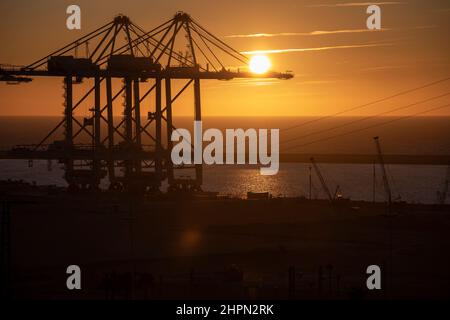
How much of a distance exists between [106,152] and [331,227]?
24.6 metres

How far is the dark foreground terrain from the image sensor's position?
36281 millimetres

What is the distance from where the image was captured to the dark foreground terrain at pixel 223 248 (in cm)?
3628

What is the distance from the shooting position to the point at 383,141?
618ft

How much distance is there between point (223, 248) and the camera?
46.6m

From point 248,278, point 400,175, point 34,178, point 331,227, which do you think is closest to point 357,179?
point 400,175

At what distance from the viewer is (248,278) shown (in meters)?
38.9

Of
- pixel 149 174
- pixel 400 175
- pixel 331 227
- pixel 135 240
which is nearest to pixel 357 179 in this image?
pixel 400 175

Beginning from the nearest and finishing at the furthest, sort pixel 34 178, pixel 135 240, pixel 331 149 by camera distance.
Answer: pixel 135 240, pixel 34 178, pixel 331 149
